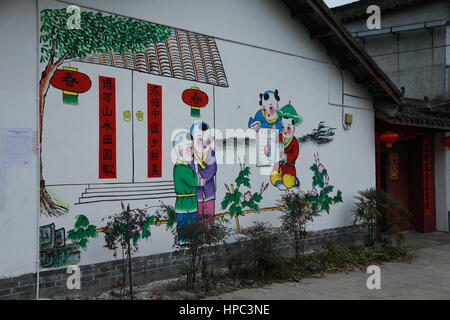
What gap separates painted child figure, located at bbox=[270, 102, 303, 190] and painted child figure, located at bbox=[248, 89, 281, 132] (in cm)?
14

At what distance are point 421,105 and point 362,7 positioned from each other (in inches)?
166

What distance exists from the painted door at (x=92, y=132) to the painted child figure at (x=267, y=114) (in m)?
2.59

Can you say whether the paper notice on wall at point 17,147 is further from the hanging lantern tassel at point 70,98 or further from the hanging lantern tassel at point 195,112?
the hanging lantern tassel at point 195,112

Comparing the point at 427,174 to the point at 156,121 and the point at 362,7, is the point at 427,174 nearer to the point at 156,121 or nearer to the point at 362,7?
the point at 362,7

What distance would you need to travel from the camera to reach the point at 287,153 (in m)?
8.94

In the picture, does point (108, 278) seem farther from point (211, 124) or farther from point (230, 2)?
point (230, 2)

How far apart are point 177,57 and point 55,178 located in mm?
2749

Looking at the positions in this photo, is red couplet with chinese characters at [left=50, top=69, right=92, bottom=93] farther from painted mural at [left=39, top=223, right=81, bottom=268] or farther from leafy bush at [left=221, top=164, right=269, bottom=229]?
leafy bush at [left=221, top=164, right=269, bottom=229]

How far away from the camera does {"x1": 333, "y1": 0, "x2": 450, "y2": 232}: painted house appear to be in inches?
488

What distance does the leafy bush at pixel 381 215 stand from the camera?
31.1 feet

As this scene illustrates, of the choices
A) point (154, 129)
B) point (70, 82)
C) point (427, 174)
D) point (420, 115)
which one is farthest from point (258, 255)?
point (427, 174)

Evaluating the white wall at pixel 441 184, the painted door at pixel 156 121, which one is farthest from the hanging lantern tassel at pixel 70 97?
the white wall at pixel 441 184

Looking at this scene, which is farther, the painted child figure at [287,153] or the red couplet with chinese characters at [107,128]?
the painted child figure at [287,153]

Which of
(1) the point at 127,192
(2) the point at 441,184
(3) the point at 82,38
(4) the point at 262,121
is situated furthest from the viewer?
(2) the point at 441,184
